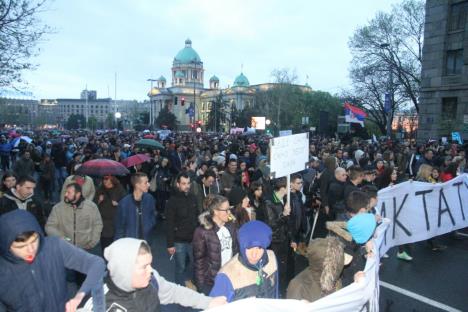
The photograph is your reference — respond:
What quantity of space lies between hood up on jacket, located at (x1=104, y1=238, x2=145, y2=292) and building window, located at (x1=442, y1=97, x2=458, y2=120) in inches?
1133

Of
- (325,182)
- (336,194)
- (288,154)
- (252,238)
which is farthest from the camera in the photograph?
(325,182)

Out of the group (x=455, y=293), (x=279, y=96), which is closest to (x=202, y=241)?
(x=455, y=293)

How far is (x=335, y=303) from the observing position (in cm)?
274

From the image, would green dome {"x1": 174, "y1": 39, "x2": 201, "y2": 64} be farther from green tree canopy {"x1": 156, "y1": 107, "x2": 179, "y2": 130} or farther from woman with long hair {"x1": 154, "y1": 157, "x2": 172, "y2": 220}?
woman with long hair {"x1": 154, "y1": 157, "x2": 172, "y2": 220}

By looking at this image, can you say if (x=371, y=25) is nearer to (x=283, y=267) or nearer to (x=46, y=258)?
(x=283, y=267)

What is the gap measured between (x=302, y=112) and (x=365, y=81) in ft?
96.2

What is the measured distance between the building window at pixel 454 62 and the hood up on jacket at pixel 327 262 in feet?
94.9

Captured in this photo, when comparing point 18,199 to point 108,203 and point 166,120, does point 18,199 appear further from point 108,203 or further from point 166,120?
point 166,120

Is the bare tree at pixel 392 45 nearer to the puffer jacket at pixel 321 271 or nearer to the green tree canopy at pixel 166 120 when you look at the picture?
the puffer jacket at pixel 321 271

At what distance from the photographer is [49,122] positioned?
170 m

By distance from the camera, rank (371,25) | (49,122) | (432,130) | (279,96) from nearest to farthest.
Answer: (432,130), (371,25), (279,96), (49,122)

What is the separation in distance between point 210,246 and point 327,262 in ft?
5.31

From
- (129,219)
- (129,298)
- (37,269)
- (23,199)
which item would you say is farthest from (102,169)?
(129,298)

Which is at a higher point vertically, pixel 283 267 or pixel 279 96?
pixel 279 96
